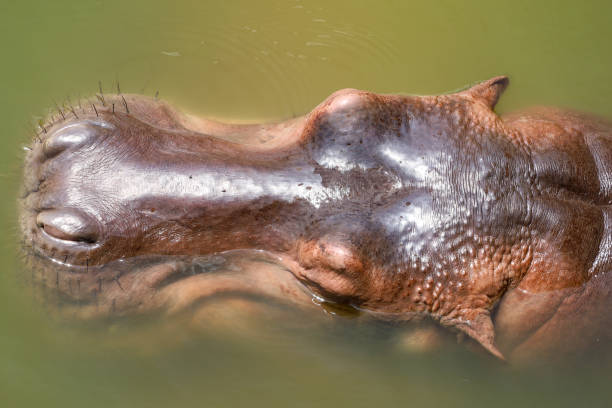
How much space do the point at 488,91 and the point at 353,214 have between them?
1580mm

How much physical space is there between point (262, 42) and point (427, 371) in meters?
3.31

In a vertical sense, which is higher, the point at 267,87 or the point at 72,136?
the point at 267,87

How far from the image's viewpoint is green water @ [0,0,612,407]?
158 inches

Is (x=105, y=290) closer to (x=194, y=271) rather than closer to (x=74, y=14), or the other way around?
(x=194, y=271)

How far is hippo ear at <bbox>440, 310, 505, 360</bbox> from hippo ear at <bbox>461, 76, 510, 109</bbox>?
4.73ft

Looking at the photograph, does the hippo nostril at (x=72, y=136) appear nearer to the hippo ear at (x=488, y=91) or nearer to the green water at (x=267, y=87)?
the green water at (x=267, y=87)

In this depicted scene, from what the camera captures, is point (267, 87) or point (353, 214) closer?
point (353, 214)

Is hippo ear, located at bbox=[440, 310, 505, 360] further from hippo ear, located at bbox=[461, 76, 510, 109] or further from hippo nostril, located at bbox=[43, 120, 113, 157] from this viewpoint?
hippo nostril, located at bbox=[43, 120, 113, 157]

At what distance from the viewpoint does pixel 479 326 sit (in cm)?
328

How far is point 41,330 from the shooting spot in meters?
4.06

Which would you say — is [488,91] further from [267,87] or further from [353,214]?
[267,87]

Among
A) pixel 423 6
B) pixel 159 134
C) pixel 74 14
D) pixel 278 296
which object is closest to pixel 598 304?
pixel 278 296

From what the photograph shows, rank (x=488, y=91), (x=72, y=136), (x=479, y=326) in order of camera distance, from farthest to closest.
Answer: (x=488, y=91) → (x=479, y=326) → (x=72, y=136)

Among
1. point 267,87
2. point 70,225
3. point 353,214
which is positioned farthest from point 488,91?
point 70,225
